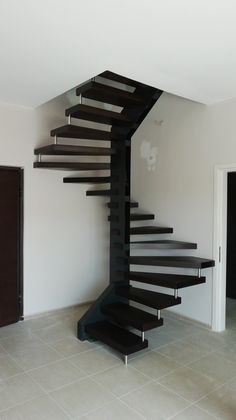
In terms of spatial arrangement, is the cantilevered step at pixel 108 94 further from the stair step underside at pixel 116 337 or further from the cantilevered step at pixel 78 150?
the stair step underside at pixel 116 337

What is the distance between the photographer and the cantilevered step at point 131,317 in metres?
2.94

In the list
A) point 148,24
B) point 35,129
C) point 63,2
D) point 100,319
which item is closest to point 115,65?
point 148,24

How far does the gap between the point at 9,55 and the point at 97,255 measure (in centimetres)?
299

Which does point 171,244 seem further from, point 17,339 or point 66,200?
point 17,339

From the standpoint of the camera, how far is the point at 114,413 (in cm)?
218

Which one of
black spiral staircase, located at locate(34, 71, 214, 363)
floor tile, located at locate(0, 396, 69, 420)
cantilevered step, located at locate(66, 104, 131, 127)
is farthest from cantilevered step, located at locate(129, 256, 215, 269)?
floor tile, located at locate(0, 396, 69, 420)

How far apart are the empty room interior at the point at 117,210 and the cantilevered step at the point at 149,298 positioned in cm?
2

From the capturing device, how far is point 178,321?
12.9 feet

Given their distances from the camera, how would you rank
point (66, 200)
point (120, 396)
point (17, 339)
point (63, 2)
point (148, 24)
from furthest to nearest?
1. point (66, 200)
2. point (17, 339)
3. point (120, 396)
4. point (148, 24)
5. point (63, 2)

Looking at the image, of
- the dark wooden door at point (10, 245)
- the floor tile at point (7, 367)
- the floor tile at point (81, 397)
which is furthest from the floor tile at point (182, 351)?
the dark wooden door at point (10, 245)

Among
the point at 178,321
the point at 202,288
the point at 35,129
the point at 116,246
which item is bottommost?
the point at 178,321

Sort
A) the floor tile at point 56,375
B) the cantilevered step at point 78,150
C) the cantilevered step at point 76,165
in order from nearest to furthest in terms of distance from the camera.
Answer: the floor tile at point 56,375 < the cantilevered step at point 78,150 < the cantilevered step at point 76,165

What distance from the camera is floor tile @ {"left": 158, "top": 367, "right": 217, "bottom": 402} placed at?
2.41 meters

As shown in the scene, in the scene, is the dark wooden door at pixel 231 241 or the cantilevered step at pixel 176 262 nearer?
the cantilevered step at pixel 176 262
